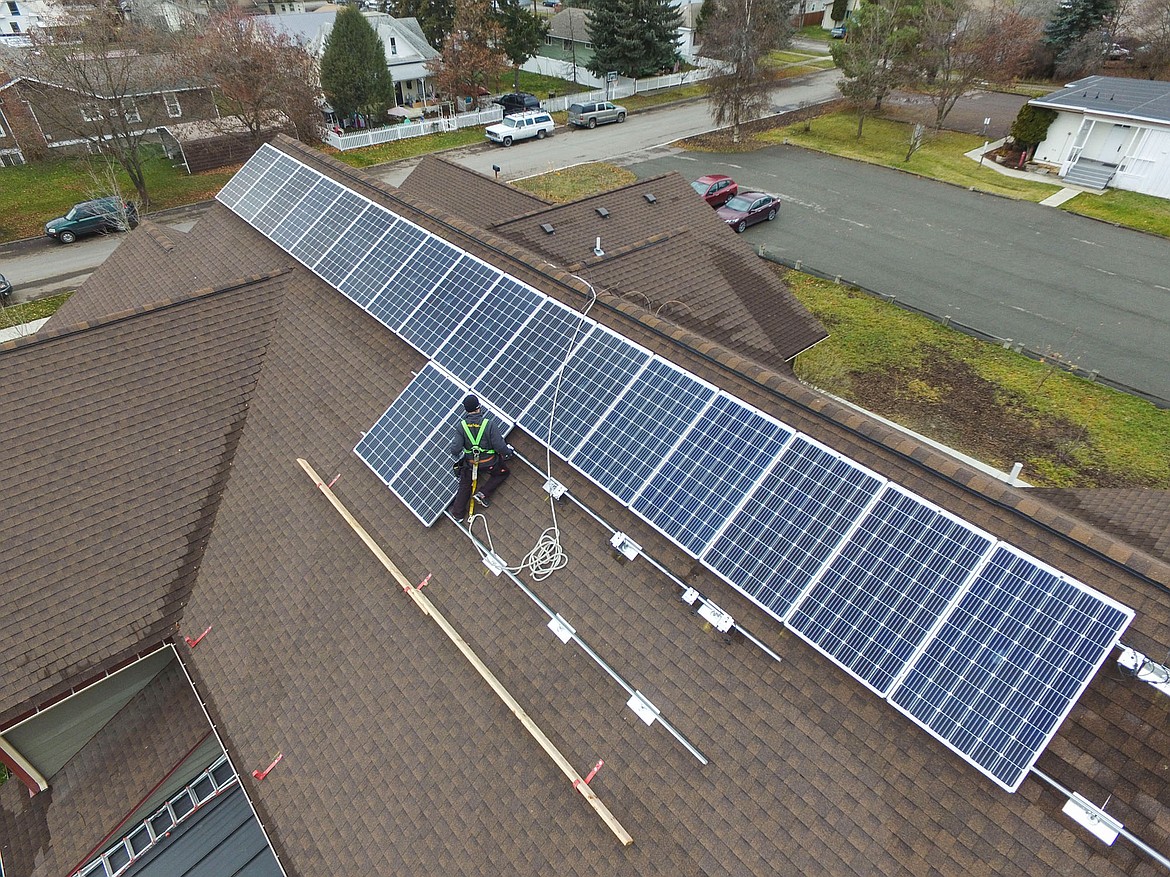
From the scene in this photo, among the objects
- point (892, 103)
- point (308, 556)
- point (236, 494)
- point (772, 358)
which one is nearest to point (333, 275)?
point (236, 494)

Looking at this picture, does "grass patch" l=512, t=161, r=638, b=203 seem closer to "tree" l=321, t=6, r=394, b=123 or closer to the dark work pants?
"tree" l=321, t=6, r=394, b=123

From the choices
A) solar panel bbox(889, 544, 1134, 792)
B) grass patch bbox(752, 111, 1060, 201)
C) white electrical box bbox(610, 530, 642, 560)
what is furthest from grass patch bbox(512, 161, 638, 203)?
solar panel bbox(889, 544, 1134, 792)

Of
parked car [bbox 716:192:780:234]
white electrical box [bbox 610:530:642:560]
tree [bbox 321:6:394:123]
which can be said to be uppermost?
tree [bbox 321:6:394:123]

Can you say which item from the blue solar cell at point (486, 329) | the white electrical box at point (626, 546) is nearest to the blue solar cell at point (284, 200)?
the blue solar cell at point (486, 329)

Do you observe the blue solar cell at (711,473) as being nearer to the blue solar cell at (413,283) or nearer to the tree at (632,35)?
the blue solar cell at (413,283)

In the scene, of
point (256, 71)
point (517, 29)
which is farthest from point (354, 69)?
point (517, 29)

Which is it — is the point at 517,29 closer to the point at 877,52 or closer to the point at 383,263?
the point at 877,52
